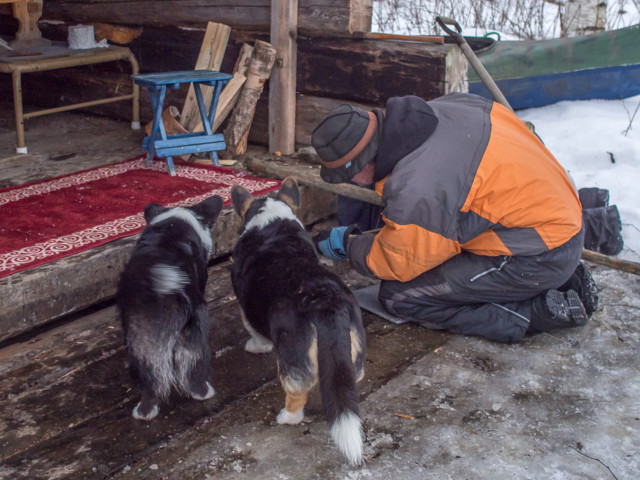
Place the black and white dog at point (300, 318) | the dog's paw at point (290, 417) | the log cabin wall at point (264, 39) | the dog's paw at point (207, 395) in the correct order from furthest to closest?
the log cabin wall at point (264, 39) < the dog's paw at point (207, 395) < the dog's paw at point (290, 417) < the black and white dog at point (300, 318)

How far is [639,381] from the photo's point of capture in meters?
3.49

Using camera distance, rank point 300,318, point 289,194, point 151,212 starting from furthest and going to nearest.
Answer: point 289,194, point 151,212, point 300,318

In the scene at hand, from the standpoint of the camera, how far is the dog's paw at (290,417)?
3.10 meters

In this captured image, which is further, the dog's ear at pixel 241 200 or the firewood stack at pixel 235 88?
the firewood stack at pixel 235 88

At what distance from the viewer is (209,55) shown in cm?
620

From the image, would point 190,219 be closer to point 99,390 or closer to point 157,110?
point 99,390

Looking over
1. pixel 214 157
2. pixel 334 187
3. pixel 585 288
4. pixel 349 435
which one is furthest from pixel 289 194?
pixel 214 157

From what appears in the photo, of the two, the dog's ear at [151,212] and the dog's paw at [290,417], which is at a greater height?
the dog's ear at [151,212]

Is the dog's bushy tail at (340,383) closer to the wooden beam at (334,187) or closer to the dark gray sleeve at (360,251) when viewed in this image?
the dark gray sleeve at (360,251)

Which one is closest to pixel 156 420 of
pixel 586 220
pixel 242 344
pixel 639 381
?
pixel 242 344

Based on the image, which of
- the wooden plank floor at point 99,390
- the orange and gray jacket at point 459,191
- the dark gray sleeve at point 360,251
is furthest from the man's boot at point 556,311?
the dark gray sleeve at point 360,251

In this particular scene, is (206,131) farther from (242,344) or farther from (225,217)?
(242,344)

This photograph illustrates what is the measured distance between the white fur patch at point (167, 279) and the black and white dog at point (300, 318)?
1.22 ft

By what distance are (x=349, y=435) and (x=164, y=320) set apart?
38.9 inches
